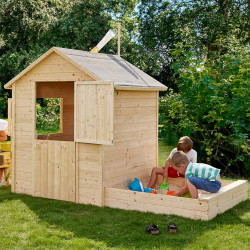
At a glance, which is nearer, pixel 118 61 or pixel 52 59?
pixel 52 59

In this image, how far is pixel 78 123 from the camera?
6.86 m

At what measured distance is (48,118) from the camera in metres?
18.1

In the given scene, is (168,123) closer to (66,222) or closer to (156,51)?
(66,222)

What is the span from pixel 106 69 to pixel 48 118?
1121cm

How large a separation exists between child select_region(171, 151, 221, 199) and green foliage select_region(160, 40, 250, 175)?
8.79 feet

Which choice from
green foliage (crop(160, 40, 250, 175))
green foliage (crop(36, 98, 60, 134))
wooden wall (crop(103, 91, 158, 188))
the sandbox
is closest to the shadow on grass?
the sandbox

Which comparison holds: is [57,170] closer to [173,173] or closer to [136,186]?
[136,186]

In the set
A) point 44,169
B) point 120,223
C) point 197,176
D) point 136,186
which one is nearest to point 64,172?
point 44,169

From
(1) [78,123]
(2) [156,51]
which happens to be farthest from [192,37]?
(1) [78,123]

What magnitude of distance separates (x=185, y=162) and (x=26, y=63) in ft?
59.9

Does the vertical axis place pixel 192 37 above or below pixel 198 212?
above

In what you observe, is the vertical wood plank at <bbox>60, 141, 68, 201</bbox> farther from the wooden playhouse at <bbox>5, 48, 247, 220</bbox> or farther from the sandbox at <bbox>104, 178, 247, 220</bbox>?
the sandbox at <bbox>104, 178, 247, 220</bbox>

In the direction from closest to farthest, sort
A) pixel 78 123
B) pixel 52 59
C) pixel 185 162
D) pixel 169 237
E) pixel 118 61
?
pixel 169 237 < pixel 185 162 < pixel 78 123 < pixel 52 59 < pixel 118 61

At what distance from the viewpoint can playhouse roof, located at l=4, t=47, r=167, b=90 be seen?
6879 mm
